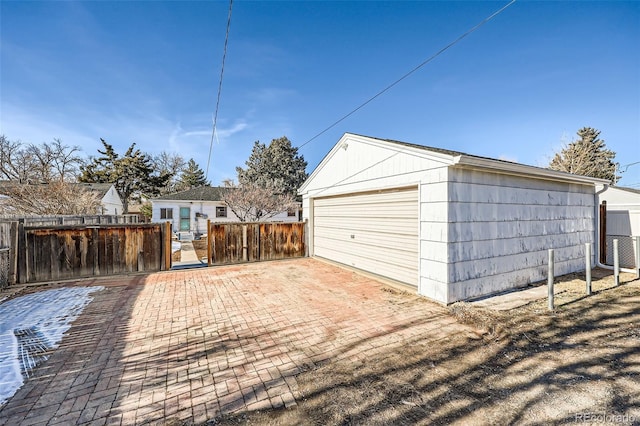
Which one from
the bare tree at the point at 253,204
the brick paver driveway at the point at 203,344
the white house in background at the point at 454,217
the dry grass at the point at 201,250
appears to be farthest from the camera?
the bare tree at the point at 253,204

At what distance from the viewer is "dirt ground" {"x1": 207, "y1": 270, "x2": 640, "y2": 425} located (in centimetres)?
213

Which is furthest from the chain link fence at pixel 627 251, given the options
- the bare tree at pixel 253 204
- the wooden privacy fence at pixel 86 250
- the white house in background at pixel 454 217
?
the bare tree at pixel 253 204

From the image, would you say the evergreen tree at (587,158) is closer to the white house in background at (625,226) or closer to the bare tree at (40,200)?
the white house in background at (625,226)

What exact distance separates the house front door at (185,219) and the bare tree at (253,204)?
312 centimetres

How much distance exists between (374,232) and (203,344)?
4.75 m

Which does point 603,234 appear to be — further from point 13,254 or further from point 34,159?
point 34,159

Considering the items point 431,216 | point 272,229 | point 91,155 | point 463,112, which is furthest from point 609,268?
point 91,155

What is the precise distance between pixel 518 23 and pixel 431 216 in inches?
239

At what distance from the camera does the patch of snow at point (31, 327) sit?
2814mm

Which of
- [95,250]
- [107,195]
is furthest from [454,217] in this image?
[107,195]

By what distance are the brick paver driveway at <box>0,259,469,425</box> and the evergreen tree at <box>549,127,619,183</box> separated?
89.4 ft

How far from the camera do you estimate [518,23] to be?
22.4ft

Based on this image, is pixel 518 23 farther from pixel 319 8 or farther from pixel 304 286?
pixel 304 286

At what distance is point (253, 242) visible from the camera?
9.20 meters
